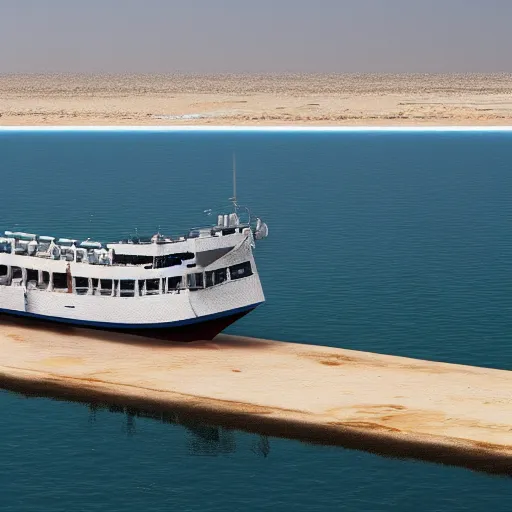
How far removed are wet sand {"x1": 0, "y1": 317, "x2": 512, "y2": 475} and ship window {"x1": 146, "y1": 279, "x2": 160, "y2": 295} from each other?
8.87ft

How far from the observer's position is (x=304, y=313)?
81.3 meters

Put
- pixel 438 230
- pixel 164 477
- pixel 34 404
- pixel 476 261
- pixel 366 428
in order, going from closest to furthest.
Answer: pixel 164 477, pixel 366 428, pixel 34 404, pixel 476 261, pixel 438 230

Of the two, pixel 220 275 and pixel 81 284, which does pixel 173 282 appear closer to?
pixel 220 275

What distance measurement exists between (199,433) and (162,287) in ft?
51.7

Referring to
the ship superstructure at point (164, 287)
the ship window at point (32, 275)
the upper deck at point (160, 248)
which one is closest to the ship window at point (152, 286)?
the ship superstructure at point (164, 287)

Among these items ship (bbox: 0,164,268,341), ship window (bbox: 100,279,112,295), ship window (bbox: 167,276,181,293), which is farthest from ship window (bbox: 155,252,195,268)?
ship window (bbox: 100,279,112,295)

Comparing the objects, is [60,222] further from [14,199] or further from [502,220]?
[502,220]

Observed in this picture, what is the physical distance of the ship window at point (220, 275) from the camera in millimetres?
72000

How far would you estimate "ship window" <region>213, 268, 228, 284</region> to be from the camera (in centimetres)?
7200

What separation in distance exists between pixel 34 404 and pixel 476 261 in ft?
155

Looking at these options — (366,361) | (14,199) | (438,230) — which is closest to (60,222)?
(14,199)

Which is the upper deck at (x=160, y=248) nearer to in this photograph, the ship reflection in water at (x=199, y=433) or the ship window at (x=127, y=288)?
the ship window at (x=127, y=288)

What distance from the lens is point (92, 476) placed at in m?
52.1

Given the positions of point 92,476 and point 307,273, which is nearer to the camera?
point 92,476
